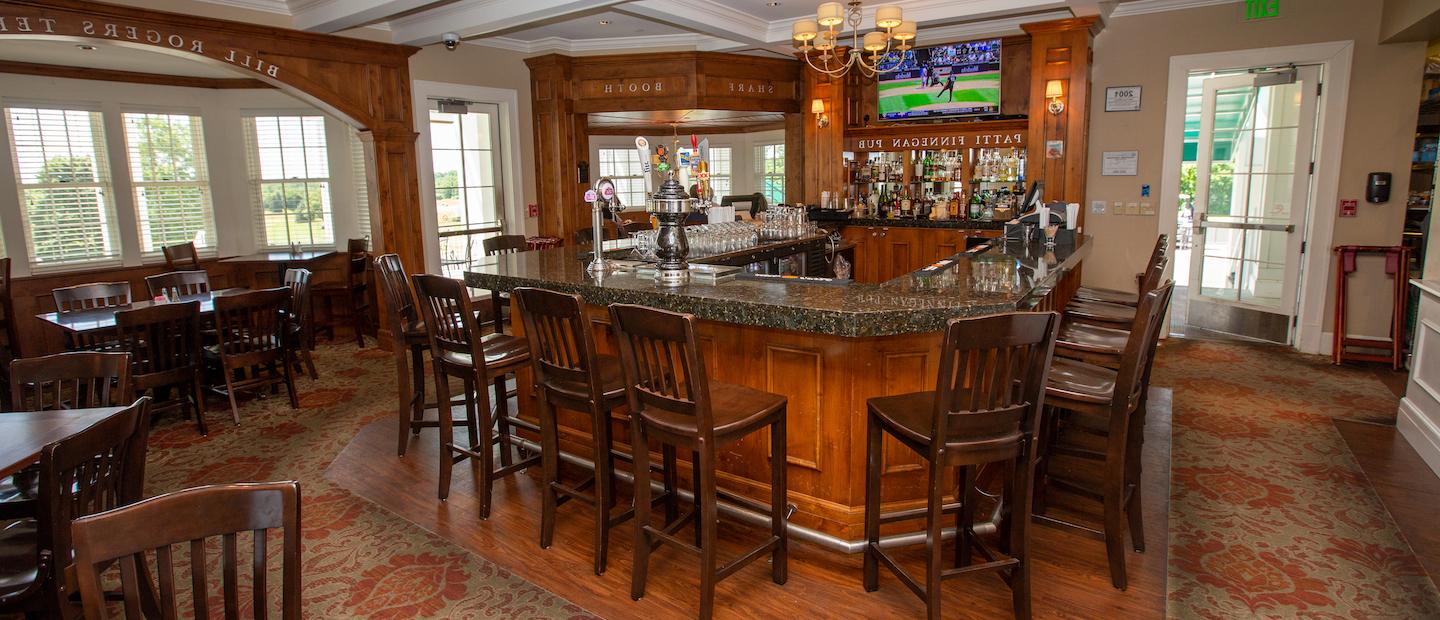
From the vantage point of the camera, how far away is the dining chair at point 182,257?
7.08 meters

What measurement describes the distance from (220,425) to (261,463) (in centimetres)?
97

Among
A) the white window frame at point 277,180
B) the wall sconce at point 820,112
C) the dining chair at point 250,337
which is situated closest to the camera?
the dining chair at point 250,337

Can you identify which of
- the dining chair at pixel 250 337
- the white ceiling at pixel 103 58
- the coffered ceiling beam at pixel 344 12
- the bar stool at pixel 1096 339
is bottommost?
the dining chair at pixel 250 337

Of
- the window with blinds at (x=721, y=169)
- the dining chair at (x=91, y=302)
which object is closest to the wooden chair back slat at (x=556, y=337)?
the dining chair at (x=91, y=302)

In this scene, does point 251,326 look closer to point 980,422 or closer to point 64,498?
point 64,498

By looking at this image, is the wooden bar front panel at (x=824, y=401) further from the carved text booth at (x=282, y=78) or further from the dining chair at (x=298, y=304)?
the carved text booth at (x=282, y=78)

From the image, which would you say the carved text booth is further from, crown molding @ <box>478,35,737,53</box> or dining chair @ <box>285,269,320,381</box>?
crown molding @ <box>478,35,737,53</box>

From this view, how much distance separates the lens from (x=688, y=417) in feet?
8.21

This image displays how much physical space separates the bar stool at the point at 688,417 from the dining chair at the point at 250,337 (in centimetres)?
355

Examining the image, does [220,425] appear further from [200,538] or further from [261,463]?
[200,538]

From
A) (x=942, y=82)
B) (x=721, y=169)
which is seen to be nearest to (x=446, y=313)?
(x=942, y=82)

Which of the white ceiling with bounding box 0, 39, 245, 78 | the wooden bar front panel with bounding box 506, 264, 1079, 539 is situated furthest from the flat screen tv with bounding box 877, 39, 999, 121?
the white ceiling with bounding box 0, 39, 245, 78

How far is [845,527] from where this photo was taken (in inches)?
118

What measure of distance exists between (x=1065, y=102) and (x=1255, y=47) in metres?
1.40
